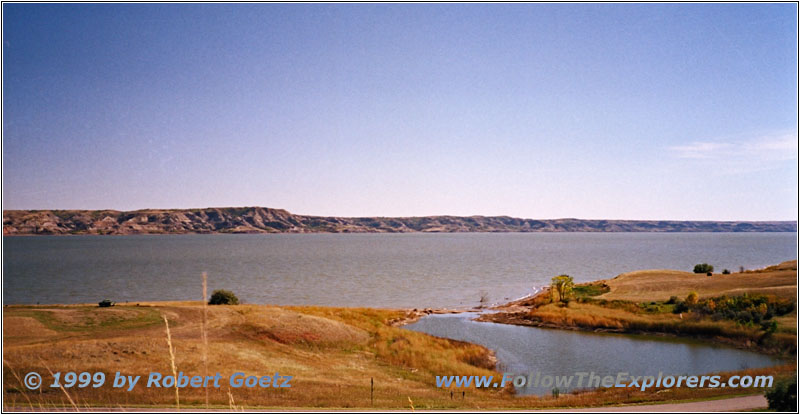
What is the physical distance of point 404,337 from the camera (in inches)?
1574

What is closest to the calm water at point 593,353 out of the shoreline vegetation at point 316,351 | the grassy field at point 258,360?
the shoreline vegetation at point 316,351

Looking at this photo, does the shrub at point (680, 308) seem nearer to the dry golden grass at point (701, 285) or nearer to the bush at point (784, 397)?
the dry golden grass at point (701, 285)

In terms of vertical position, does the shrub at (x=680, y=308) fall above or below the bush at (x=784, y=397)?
below

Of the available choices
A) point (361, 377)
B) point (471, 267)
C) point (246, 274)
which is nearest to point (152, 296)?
point (246, 274)

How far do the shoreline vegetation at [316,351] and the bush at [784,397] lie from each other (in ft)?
17.4

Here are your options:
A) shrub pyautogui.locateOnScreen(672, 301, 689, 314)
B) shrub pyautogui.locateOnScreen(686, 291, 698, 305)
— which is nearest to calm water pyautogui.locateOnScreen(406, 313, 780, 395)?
shrub pyautogui.locateOnScreen(672, 301, 689, 314)

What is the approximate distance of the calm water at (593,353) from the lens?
33.4 meters

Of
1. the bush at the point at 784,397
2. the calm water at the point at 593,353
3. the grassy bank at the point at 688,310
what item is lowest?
the calm water at the point at 593,353

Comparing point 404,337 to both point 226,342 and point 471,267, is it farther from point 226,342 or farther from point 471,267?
point 471,267

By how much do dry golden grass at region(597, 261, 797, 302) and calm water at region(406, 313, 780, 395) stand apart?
51.3 ft

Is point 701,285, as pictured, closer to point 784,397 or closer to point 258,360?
point 784,397

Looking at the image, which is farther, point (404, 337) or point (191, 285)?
point (191, 285)

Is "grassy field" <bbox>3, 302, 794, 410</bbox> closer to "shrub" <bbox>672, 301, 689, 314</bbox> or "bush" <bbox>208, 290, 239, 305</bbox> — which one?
"bush" <bbox>208, 290, 239, 305</bbox>

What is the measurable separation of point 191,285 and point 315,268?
32444 mm
